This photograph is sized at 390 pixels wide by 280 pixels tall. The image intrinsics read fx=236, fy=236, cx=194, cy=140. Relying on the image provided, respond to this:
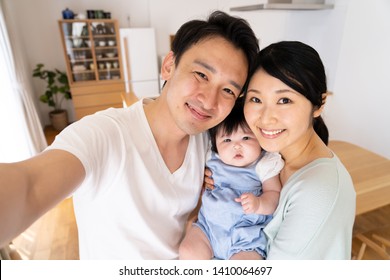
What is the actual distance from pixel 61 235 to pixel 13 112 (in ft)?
5.65

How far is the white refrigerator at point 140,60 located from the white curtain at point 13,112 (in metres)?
1.95

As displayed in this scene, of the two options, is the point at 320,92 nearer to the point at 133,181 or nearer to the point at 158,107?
the point at 158,107

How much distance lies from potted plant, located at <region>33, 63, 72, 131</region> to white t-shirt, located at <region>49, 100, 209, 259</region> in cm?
456

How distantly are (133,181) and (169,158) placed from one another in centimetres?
18

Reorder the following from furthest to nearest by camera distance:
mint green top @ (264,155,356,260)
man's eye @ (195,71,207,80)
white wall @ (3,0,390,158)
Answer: white wall @ (3,0,390,158)
man's eye @ (195,71,207,80)
mint green top @ (264,155,356,260)

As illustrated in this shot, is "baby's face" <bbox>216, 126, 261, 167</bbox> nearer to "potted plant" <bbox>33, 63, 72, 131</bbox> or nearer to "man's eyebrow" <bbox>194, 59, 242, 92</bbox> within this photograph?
"man's eyebrow" <bbox>194, 59, 242, 92</bbox>

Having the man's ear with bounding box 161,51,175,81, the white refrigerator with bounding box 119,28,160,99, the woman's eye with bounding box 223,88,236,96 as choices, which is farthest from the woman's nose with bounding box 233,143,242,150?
the white refrigerator with bounding box 119,28,160,99

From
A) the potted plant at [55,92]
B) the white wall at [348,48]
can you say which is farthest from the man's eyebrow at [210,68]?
the potted plant at [55,92]

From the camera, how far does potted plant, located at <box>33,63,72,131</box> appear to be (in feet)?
15.1

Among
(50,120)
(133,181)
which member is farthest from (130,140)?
(50,120)

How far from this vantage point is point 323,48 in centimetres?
325

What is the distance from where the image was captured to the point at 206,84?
0.89 m

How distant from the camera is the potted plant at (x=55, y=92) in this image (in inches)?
181
